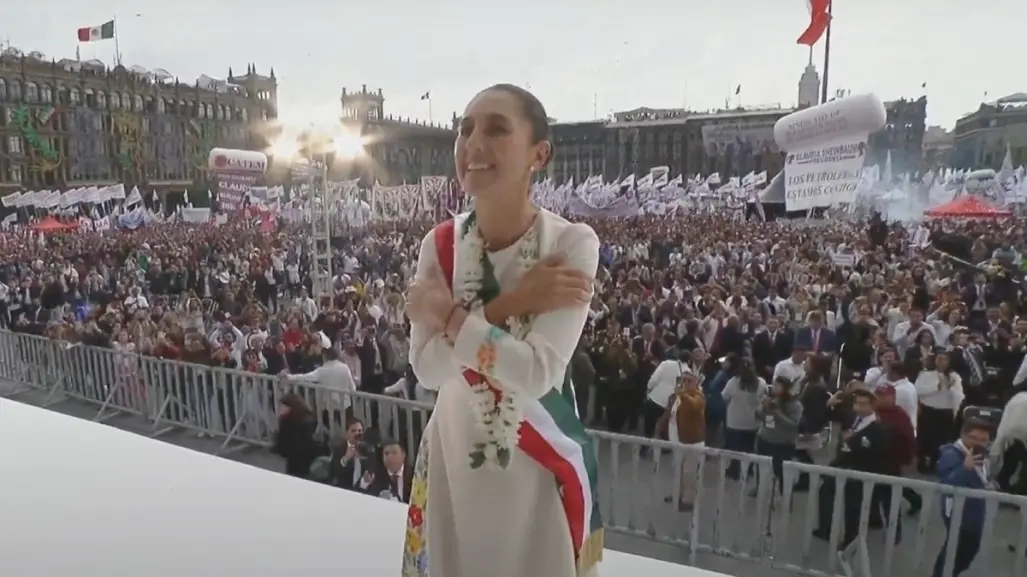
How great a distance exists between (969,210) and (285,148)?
275 inches

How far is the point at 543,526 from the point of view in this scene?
1005 mm

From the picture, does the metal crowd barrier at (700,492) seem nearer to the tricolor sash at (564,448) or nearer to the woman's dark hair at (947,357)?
the woman's dark hair at (947,357)

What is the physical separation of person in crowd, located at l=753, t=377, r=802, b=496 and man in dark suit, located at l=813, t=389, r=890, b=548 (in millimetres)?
304

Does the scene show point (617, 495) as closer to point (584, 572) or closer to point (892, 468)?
point (892, 468)

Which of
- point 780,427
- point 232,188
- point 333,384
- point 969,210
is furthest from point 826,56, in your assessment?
point 969,210

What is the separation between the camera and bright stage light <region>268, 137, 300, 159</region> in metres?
4.25

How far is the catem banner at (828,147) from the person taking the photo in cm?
412

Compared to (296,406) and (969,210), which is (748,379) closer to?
(296,406)

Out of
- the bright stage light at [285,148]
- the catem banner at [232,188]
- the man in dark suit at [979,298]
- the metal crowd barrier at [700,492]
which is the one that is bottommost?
the metal crowd barrier at [700,492]

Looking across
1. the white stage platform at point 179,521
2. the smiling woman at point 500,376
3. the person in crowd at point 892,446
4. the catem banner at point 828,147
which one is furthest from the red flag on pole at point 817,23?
the smiling woman at point 500,376

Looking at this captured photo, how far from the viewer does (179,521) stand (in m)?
1.77

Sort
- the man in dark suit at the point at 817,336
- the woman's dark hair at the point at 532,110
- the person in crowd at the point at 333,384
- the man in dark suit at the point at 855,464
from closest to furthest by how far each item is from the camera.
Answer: the woman's dark hair at the point at 532,110
the man in dark suit at the point at 855,464
the person in crowd at the point at 333,384
the man in dark suit at the point at 817,336

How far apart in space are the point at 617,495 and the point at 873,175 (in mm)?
6668

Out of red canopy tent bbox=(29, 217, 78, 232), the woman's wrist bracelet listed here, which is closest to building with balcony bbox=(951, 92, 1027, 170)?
the woman's wrist bracelet
